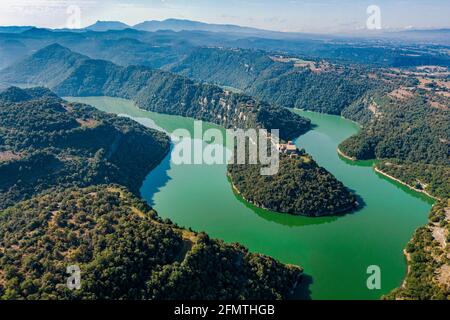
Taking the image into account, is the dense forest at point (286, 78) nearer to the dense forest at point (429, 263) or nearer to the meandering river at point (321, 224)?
the meandering river at point (321, 224)

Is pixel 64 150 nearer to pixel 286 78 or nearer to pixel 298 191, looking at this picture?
pixel 298 191

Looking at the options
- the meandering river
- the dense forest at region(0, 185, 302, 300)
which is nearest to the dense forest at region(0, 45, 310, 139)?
the meandering river

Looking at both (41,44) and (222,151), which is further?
(41,44)

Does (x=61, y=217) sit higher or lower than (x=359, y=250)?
higher

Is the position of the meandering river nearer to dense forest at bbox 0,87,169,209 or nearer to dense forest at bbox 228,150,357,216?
dense forest at bbox 228,150,357,216

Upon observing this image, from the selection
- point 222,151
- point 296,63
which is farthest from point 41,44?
point 222,151

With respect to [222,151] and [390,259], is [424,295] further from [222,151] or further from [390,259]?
[222,151]
